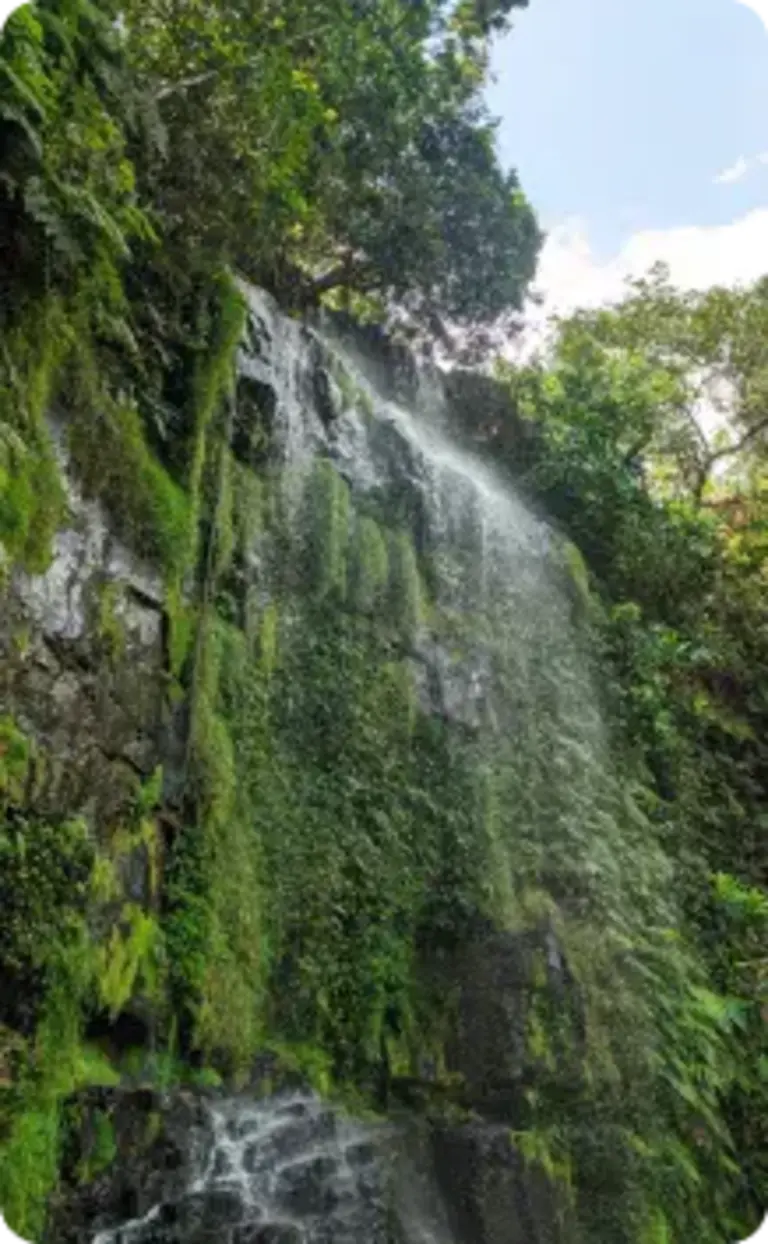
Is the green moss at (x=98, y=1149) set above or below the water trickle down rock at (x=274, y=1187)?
above

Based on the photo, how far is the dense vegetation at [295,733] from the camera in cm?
540

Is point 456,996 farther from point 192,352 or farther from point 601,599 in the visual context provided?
point 601,599

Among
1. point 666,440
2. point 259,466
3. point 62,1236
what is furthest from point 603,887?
point 666,440

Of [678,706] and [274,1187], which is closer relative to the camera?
[274,1187]

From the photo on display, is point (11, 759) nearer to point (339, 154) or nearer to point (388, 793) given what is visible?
point (388, 793)

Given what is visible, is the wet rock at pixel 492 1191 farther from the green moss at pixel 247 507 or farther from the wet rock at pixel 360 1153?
the green moss at pixel 247 507

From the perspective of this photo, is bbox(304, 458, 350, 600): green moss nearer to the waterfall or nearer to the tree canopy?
the tree canopy

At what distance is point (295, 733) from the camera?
299 inches

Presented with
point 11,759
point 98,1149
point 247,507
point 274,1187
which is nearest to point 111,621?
point 11,759

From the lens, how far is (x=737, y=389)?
17.7 metres

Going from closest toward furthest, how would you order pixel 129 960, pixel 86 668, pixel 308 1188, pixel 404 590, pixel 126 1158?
pixel 126 1158 → pixel 129 960 → pixel 308 1188 → pixel 86 668 → pixel 404 590

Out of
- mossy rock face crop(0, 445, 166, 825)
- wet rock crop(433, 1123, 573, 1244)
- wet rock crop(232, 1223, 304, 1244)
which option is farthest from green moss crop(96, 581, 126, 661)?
wet rock crop(433, 1123, 573, 1244)

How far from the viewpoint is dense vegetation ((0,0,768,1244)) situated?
540 centimetres

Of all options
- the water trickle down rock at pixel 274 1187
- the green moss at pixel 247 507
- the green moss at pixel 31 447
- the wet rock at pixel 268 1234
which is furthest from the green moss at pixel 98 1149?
the green moss at pixel 247 507
